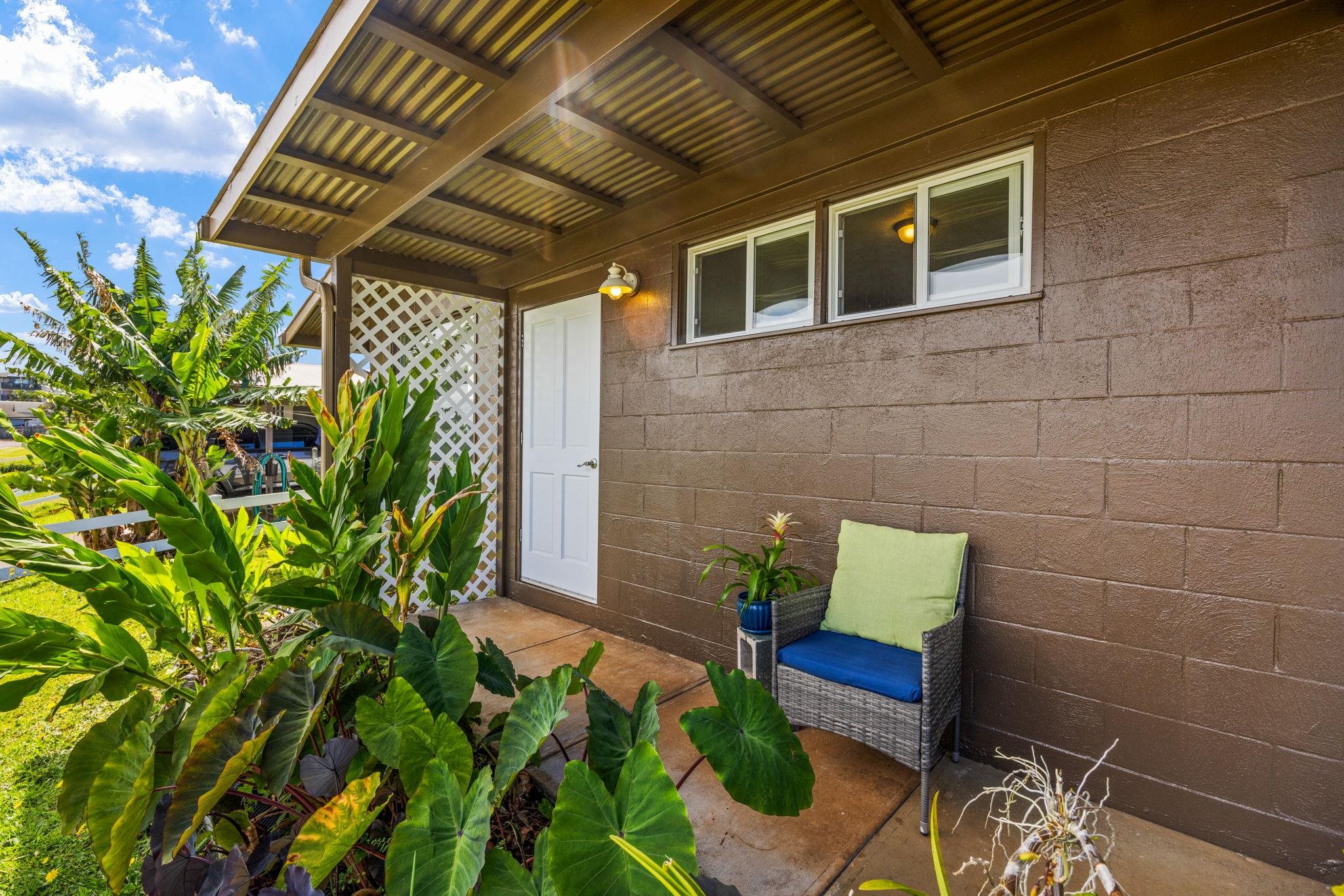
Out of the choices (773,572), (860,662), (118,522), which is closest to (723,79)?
(773,572)

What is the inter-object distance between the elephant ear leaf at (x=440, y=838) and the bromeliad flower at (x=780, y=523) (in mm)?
1893

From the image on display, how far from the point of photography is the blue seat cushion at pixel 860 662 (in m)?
2.14

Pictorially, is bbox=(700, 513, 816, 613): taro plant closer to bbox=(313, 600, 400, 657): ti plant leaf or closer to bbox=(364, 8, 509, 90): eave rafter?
bbox=(313, 600, 400, 657): ti plant leaf

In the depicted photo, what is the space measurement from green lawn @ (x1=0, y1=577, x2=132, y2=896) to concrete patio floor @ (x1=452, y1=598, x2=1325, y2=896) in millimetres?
1508

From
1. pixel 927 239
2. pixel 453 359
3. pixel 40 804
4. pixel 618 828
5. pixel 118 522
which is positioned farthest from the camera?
pixel 453 359

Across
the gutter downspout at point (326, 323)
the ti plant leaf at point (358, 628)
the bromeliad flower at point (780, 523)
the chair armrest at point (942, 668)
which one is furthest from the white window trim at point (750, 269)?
the gutter downspout at point (326, 323)

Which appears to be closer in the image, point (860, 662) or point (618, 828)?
point (618, 828)

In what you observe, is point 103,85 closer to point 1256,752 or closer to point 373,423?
point 373,423

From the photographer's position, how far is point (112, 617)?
4.99ft

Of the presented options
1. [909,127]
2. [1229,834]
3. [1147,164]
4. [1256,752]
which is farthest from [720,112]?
[1229,834]

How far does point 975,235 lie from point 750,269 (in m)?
1.18

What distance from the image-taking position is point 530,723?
56.3 inches

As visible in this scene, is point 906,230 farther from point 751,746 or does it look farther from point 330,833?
point 330,833

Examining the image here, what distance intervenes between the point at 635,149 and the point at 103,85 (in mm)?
52346
